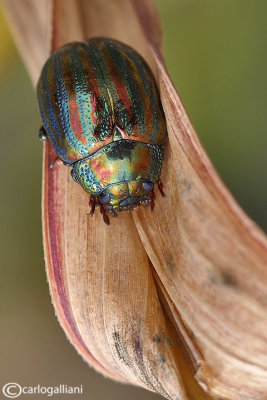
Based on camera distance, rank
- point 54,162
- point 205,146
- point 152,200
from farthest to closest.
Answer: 1. point 205,146
2. point 54,162
3. point 152,200

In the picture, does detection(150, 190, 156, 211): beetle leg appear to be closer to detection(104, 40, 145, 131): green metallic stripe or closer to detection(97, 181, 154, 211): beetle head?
detection(97, 181, 154, 211): beetle head

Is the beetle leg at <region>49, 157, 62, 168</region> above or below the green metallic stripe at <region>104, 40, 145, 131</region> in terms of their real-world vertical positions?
below

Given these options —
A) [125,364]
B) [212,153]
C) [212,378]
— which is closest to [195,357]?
A: [212,378]

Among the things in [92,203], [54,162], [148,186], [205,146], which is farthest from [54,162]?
[205,146]

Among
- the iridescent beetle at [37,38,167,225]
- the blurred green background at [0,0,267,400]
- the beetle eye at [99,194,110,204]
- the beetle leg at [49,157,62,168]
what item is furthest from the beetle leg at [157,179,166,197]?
the blurred green background at [0,0,267,400]

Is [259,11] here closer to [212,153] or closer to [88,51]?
[212,153]

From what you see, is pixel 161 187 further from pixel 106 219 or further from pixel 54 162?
pixel 54 162

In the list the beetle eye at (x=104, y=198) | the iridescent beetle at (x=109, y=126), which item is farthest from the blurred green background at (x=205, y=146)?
the beetle eye at (x=104, y=198)
